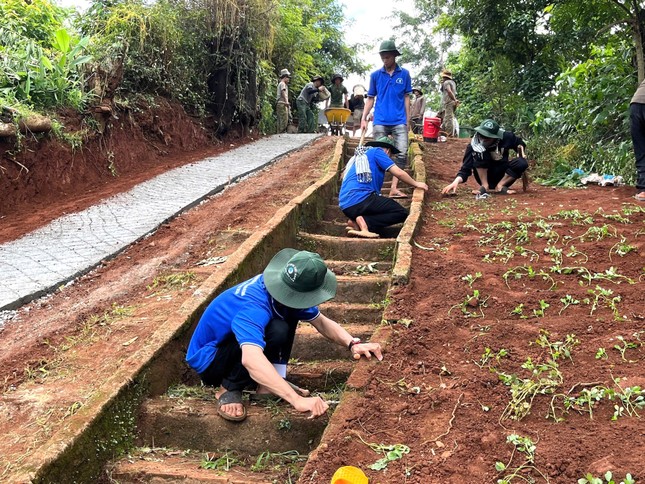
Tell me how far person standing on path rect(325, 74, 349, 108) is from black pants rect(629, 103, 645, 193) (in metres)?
10.6

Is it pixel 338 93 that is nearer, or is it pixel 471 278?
pixel 471 278

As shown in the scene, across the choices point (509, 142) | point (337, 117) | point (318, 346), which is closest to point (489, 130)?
point (509, 142)

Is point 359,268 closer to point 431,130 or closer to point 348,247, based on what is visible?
point 348,247

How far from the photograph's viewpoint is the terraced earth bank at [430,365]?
96.0 inches

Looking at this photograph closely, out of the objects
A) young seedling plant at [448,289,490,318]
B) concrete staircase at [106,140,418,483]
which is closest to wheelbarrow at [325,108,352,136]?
concrete staircase at [106,140,418,483]

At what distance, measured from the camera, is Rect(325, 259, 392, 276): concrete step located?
4.89 metres

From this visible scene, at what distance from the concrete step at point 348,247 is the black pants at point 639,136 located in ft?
9.27

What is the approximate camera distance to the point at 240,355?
3305 mm

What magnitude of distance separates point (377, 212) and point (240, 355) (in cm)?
277

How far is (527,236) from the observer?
16.0ft

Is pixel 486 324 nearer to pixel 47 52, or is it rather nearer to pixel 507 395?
pixel 507 395

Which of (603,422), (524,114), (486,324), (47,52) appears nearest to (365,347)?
(486,324)

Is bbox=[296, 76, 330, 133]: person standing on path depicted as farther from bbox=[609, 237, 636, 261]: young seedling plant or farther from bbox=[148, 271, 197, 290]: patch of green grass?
bbox=[609, 237, 636, 261]: young seedling plant

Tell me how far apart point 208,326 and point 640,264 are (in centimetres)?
287
